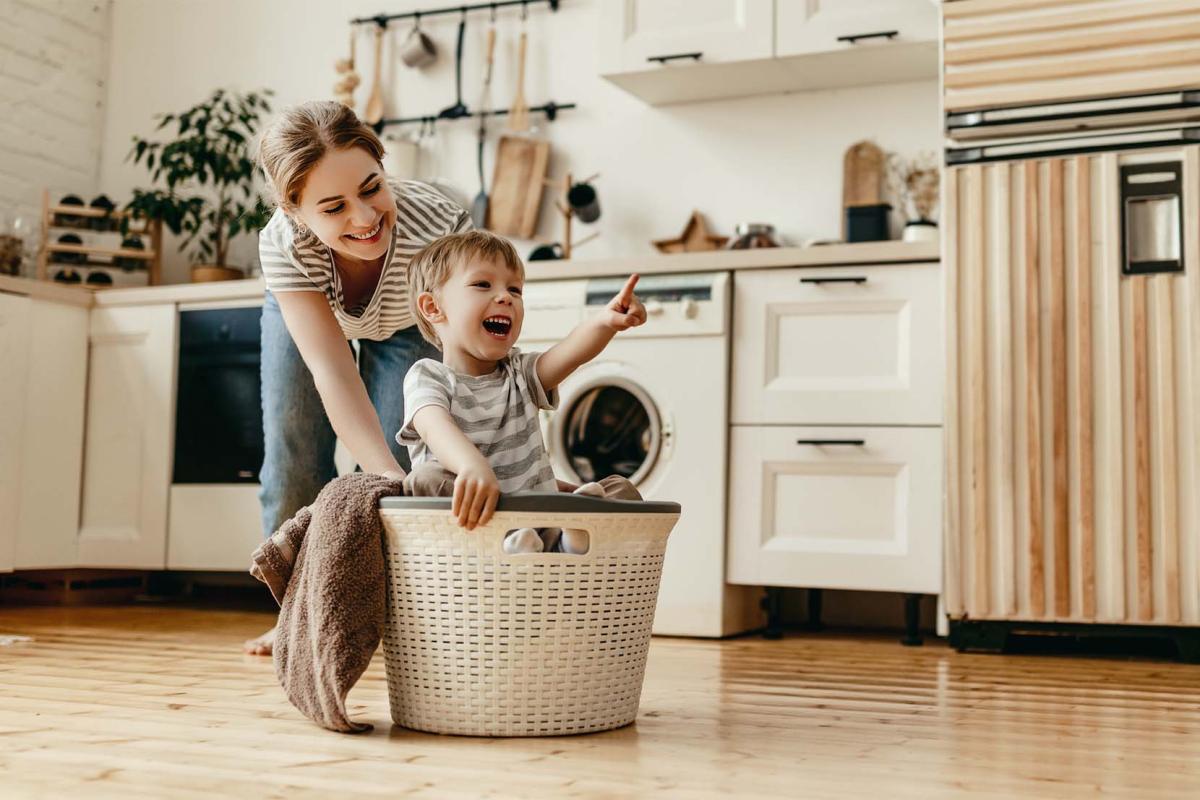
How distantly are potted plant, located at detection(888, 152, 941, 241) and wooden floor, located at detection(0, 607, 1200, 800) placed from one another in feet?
3.61

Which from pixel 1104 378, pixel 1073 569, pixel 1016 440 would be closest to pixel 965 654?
pixel 1073 569

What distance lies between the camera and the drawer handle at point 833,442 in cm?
267

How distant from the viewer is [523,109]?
11.9ft

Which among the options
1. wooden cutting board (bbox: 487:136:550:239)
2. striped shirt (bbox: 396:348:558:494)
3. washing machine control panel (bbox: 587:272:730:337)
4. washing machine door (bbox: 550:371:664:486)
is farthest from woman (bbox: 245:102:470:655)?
wooden cutting board (bbox: 487:136:550:239)

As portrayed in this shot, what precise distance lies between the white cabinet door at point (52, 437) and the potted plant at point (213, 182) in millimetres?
393

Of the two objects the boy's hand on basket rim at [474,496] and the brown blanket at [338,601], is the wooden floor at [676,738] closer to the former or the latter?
the brown blanket at [338,601]

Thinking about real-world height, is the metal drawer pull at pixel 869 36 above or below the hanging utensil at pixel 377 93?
below

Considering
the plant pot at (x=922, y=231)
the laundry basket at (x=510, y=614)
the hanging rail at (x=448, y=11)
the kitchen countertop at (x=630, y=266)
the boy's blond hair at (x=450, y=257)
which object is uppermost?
the hanging rail at (x=448, y=11)

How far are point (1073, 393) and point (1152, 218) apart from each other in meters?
0.38

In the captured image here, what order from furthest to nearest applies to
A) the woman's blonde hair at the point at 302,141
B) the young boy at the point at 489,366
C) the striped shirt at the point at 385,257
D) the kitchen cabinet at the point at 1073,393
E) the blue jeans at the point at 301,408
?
the kitchen cabinet at the point at 1073,393
the blue jeans at the point at 301,408
the striped shirt at the point at 385,257
the woman's blonde hair at the point at 302,141
the young boy at the point at 489,366

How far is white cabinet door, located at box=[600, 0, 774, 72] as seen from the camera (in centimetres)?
303

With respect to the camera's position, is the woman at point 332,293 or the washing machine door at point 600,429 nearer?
the woman at point 332,293

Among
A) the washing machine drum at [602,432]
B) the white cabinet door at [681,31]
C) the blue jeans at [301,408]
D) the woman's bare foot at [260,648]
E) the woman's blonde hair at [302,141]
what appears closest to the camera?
the woman's blonde hair at [302,141]

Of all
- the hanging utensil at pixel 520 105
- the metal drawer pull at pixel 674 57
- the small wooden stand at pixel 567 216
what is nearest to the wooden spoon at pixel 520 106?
the hanging utensil at pixel 520 105
